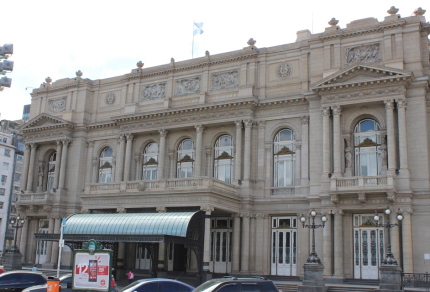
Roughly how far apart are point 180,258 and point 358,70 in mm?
20381

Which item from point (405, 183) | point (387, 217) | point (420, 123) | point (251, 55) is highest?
point (251, 55)

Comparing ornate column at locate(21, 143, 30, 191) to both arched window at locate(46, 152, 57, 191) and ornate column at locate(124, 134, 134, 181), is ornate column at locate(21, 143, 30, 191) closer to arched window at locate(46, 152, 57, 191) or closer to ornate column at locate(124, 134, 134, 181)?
→ arched window at locate(46, 152, 57, 191)

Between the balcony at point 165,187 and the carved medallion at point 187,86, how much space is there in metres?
10.00

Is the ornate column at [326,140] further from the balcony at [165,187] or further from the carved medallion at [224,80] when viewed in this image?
the carved medallion at [224,80]

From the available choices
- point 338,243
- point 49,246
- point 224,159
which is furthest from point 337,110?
point 49,246

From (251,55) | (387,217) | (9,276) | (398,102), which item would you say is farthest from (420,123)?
(9,276)

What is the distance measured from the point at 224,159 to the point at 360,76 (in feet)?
42.9

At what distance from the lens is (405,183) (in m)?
34.3

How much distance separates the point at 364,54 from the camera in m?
38.6

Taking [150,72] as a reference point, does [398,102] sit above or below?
below

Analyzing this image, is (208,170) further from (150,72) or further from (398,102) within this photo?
(398,102)

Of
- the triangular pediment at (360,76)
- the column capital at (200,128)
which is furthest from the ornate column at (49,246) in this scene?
the triangular pediment at (360,76)

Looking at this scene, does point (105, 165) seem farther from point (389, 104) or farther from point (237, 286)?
point (237, 286)

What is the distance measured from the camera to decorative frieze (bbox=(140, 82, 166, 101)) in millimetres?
47500
